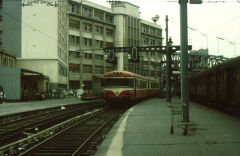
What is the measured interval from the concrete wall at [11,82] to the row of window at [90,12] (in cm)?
3267

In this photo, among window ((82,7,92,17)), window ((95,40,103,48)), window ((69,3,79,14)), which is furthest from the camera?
window ((95,40,103,48))

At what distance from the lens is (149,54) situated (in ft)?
315

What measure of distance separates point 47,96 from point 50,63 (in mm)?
5694

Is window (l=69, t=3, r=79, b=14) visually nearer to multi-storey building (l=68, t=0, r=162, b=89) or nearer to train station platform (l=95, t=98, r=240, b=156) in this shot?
multi-storey building (l=68, t=0, r=162, b=89)

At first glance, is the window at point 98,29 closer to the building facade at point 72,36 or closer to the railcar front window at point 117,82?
the building facade at point 72,36

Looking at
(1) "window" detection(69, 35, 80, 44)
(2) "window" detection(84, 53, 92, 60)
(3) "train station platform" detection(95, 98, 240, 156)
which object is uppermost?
(1) "window" detection(69, 35, 80, 44)

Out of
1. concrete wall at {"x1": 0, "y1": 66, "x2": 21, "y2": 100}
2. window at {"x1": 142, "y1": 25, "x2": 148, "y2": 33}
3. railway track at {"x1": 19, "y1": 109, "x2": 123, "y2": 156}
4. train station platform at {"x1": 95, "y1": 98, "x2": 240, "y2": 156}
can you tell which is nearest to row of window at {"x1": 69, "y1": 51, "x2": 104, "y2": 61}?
window at {"x1": 142, "y1": 25, "x2": 148, "y2": 33}

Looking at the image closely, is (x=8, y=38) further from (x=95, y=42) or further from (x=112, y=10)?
(x=112, y=10)

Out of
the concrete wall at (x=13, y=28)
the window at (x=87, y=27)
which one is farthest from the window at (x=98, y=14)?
the concrete wall at (x=13, y=28)

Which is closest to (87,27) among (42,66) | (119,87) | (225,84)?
(42,66)

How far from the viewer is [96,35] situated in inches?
2948

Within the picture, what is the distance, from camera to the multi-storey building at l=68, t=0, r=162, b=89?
68.6 metres

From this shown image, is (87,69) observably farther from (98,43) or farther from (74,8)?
(74,8)

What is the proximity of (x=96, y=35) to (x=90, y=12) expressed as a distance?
4.86 meters
